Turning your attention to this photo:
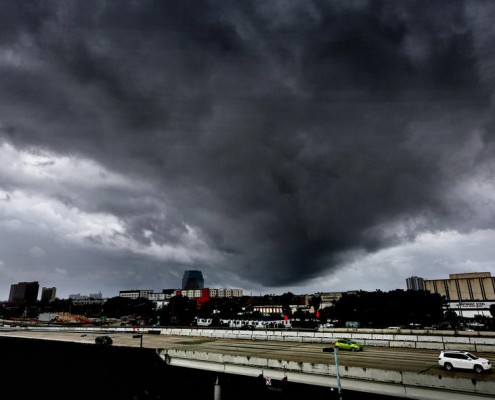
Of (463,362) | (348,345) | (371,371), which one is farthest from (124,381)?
(463,362)

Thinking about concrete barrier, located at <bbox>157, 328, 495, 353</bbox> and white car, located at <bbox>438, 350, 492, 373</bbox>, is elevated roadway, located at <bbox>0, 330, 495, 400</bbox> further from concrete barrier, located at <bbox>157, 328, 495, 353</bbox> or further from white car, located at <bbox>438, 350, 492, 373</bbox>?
concrete barrier, located at <bbox>157, 328, 495, 353</bbox>

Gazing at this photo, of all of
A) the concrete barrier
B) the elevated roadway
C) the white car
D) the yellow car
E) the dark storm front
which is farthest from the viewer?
the yellow car

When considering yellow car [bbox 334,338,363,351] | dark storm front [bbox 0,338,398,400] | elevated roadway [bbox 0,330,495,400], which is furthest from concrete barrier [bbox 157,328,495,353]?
dark storm front [bbox 0,338,398,400]

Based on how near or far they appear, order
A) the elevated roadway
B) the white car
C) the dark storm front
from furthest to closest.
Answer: the dark storm front → the white car → the elevated roadway

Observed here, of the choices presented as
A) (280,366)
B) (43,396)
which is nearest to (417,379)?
(280,366)

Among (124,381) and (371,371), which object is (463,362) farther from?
(124,381)

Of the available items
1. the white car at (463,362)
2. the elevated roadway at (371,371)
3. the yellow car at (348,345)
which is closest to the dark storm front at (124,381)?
the elevated roadway at (371,371)

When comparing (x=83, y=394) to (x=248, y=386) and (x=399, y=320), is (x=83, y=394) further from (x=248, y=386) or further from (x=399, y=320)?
(x=399, y=320)
